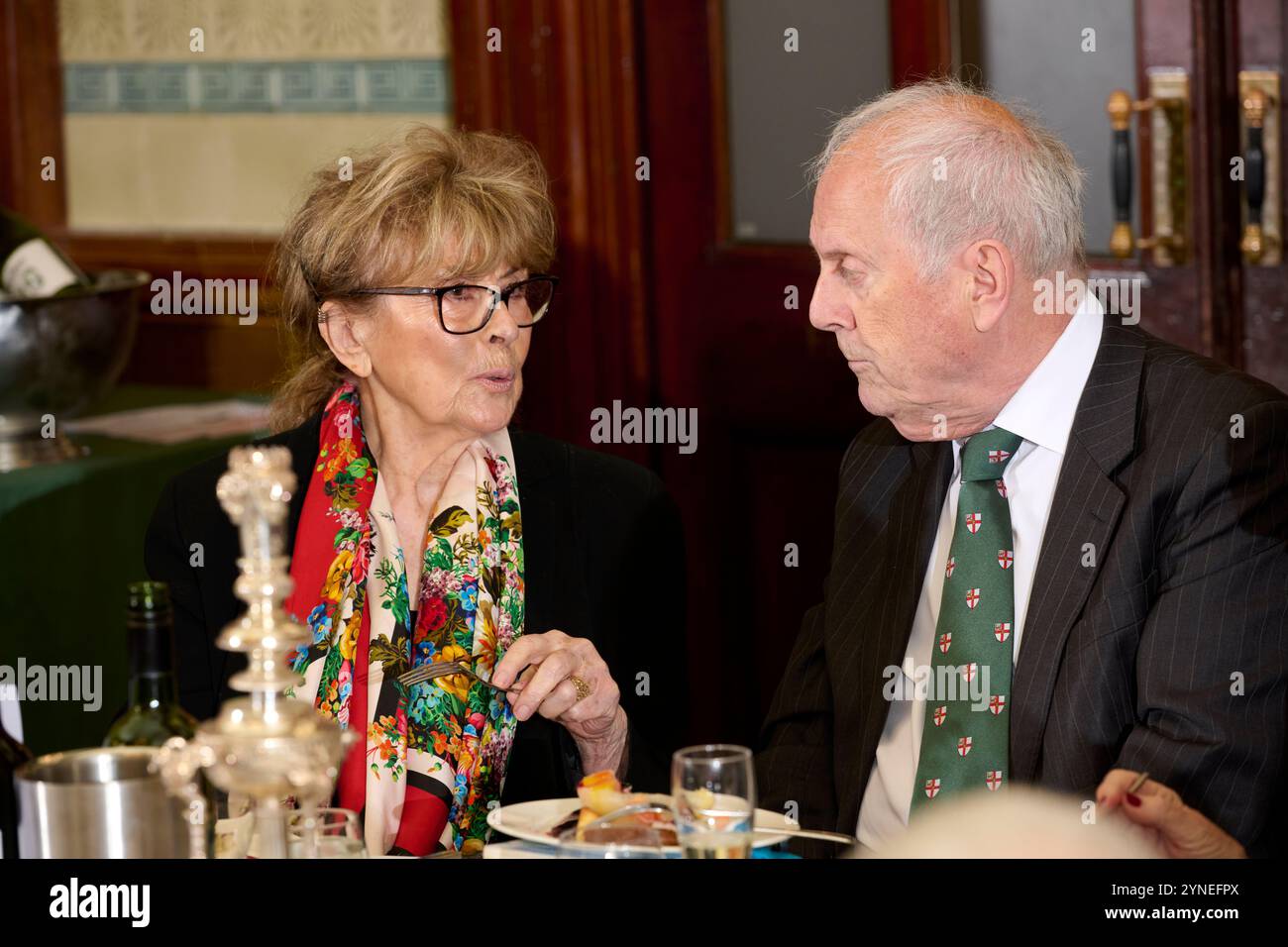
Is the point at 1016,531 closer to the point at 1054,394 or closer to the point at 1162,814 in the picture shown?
the point at 1054,394

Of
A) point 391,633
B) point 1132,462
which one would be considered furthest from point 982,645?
point 391,633

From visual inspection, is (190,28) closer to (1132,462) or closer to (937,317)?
(937,317)

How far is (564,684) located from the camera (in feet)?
5.67

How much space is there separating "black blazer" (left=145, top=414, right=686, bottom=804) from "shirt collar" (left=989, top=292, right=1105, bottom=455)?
560 mm

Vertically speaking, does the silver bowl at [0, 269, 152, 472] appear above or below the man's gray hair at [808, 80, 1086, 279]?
below

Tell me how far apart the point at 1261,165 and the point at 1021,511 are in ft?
3.90

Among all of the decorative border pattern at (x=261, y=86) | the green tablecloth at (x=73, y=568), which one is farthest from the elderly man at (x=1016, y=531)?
the decorative border pattern at (x=261, y=86)

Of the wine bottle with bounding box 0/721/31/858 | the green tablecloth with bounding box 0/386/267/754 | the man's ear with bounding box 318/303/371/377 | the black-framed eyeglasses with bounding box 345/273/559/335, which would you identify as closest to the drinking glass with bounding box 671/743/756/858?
the wine bottle with bounding box 0/721/31/858

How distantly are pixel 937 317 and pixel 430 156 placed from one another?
0.69 m

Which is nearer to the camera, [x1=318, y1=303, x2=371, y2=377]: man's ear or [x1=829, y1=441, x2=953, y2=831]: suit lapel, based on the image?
[x1=829, y1=441, x2=953, y2=831]: suit lapel

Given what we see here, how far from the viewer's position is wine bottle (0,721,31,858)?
4.01 feet

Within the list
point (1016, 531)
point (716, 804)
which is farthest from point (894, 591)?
point (716, 804)

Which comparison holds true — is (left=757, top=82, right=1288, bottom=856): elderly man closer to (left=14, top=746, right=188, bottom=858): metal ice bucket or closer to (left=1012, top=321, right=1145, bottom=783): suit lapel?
(left=1012, top=321, right=1145, bottom=783): suit lapel

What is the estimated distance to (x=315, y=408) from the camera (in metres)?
2.30
